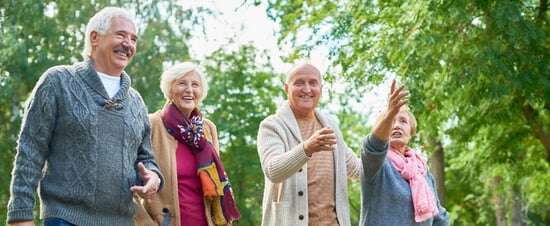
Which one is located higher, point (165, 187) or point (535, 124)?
point (535, 124)

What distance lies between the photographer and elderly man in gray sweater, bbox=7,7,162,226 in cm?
431

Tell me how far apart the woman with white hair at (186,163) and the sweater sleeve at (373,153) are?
84 cm

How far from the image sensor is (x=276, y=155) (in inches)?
Result: 214

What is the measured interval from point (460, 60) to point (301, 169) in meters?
7.98

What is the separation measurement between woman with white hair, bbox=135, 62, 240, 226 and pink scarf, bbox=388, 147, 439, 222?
0.99m

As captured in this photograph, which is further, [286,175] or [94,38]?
[286,175]

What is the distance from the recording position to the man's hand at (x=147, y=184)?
4.45 metres

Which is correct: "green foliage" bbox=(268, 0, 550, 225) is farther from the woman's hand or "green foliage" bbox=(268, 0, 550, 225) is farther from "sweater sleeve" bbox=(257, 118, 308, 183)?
the woman's hand

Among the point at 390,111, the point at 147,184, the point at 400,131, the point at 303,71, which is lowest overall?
the point at 147,184

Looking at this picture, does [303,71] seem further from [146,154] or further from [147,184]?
[147,184]

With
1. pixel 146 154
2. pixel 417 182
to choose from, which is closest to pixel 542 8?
pixel 417 182

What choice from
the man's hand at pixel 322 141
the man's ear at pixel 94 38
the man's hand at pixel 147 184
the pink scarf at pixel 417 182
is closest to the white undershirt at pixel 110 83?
the man's ear at pixel 94 38

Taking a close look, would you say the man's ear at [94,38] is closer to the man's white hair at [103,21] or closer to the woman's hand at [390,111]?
the man's white hair at [103,21]

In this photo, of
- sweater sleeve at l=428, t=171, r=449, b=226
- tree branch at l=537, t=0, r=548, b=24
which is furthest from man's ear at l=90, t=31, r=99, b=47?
tree branch at l=537, t=0, r=548, b=24
